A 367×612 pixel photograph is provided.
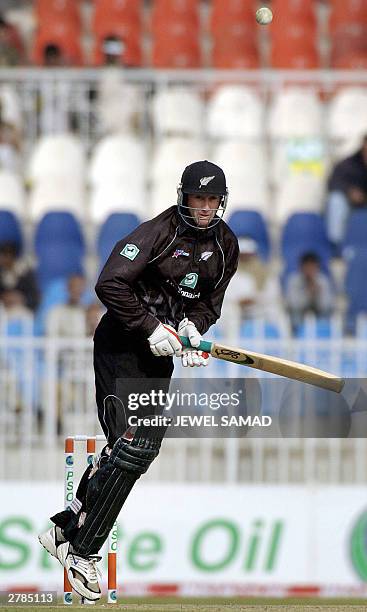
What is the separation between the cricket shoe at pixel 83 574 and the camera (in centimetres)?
666

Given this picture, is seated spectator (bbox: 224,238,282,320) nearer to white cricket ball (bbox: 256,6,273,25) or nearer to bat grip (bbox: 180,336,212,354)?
bat grip (bbox: 180,336,212,354)

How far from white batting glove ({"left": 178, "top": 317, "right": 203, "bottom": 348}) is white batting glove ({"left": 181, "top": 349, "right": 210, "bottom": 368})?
42mm

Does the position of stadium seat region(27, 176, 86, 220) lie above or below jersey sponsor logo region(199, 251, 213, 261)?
above

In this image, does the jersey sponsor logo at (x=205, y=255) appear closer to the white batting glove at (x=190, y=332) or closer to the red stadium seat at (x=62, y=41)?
A: the white batting glove at (x=190, y=332)

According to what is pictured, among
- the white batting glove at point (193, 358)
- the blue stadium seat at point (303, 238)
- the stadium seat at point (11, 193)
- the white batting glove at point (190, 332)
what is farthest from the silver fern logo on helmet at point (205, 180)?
the stadium seat at point (11, 193)

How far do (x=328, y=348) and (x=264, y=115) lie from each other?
4.23 m

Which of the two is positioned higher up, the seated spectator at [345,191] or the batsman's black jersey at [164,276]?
the seated spectator at [345,191]

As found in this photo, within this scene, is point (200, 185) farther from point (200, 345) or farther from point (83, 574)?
point (83, 574)

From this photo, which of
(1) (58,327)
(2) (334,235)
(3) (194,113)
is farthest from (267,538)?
(3) (194,113)

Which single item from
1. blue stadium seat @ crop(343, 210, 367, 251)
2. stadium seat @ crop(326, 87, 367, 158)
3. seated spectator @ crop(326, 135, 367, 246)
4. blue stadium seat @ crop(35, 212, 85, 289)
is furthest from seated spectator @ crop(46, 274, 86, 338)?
stadium seat @ crop(326, 87, 367, 158)

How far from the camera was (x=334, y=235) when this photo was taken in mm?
12344

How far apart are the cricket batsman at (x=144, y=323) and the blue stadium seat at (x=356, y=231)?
5269 millimetres

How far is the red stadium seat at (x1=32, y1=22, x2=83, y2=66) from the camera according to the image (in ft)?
48.1

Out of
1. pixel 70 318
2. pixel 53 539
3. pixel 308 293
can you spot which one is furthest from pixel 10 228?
pixel 53 539
